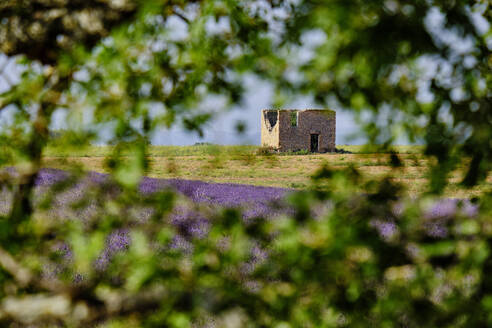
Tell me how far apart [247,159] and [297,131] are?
120 ft

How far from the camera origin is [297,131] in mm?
38250

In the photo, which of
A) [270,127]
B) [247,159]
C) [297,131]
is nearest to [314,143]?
[297,131]

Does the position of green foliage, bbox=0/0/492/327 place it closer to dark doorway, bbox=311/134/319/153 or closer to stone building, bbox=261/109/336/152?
stone building, bbox=261/109/336/152

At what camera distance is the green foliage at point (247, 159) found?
5.04ft

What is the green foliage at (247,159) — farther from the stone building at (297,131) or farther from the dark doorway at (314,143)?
the dark doorway at (314,143)

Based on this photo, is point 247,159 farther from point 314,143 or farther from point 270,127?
point 314,143

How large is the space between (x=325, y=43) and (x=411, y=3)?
1.34 ft

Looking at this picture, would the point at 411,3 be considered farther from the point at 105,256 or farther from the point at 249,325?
the point at 105,256

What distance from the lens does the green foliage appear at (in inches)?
60.5

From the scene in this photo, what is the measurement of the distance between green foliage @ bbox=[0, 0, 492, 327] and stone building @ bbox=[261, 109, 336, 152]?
34510mm

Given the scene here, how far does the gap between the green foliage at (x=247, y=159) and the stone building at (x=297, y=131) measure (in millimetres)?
34510

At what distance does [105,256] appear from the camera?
636 centimetres

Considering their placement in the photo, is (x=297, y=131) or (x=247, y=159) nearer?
(x=247, y=159)

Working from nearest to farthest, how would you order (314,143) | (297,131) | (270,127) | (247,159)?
(247,159) < (297,131) < (270,127) < (314,143)
